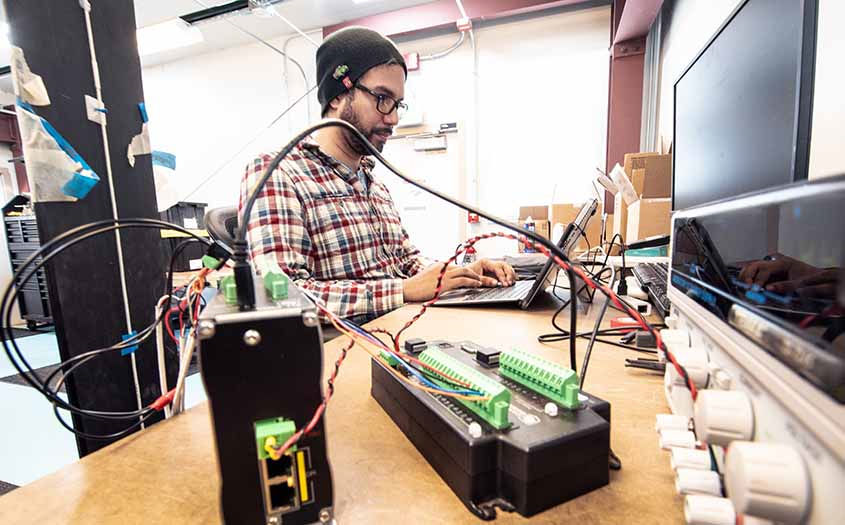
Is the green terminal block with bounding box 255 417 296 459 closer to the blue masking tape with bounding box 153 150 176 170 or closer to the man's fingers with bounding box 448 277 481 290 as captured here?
the man's fingers with bounding box 448 277 481 290

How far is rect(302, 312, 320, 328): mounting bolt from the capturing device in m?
0.22

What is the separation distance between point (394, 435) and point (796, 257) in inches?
12.7

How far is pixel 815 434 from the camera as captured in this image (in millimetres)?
155

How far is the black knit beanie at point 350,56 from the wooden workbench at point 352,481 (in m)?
0.86

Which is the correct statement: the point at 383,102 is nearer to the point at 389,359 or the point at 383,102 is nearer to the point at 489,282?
the point at 489,282

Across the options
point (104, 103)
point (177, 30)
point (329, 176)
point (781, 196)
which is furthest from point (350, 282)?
point (177, 30)

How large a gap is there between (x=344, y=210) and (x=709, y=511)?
0.92 metres

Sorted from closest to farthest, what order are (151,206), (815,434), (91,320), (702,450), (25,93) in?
1. (815,434)
2. (702,450)
3. (25,93)
4. (91,320)
5. (151,206)

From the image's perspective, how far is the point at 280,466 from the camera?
0.79 ft

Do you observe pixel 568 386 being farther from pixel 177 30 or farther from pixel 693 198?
pixel 177 30

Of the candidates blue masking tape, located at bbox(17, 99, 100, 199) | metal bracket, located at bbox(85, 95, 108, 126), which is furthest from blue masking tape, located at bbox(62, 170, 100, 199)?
metal bracket, located at bbox(85, 95, 108, 126)

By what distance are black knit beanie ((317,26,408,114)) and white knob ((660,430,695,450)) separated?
1.01 m

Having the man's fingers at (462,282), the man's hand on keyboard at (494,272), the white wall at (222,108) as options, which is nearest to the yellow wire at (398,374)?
the man's fingers at (462,282)

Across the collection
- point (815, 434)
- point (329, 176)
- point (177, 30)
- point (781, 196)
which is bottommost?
point (815, 434)
